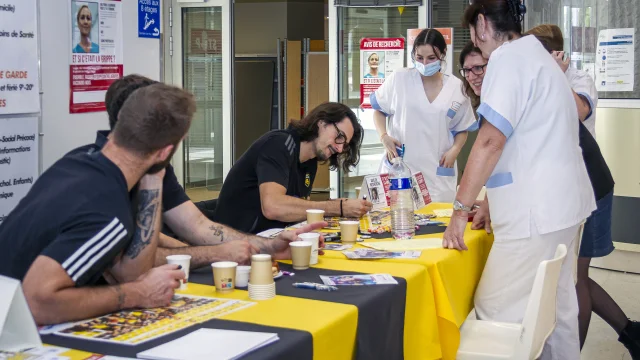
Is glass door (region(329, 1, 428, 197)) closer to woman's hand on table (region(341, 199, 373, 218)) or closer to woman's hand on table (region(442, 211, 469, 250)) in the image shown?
woman's hand on table (region(341, 199, 373, 218))

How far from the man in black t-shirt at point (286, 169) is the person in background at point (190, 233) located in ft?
2.05

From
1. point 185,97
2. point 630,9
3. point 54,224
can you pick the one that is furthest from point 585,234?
point 630,9

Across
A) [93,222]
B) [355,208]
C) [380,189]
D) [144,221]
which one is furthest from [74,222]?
[380,189]

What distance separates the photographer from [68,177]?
1948 mm

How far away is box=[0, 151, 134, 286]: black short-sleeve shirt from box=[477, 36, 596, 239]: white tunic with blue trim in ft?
4.89

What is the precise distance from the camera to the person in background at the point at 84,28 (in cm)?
404

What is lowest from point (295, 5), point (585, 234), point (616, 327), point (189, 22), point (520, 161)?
point (616, 327)

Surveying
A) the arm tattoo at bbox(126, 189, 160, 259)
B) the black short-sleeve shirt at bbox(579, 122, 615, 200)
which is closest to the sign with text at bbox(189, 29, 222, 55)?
the black short-sleeve shirt at bbox(579, 122, 615, 200)

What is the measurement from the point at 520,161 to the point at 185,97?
1.39 meters

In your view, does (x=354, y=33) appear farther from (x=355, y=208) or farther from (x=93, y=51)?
(x=355, y=208)

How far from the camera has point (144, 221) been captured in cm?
223

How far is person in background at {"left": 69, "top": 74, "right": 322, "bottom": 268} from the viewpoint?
8.38ft

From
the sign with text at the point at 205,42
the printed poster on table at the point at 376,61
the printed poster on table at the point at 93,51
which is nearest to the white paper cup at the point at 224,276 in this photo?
the printed poster on table at the point at 93,51

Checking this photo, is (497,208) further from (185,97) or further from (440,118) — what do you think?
(440,118)
